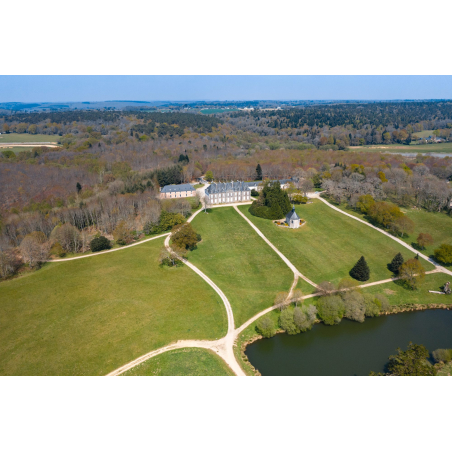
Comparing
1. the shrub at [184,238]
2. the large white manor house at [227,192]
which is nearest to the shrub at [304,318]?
the shrub at [184,238]

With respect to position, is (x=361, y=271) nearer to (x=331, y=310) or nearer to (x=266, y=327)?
(x=331, y=310)

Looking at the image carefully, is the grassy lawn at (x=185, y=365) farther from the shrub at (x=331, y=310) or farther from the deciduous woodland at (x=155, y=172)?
the deciduous woodland at (x=155, y=172)

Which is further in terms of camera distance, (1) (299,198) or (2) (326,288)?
(1) (299,198)

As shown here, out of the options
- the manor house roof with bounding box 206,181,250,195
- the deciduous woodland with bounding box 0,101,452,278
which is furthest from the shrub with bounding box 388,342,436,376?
the manor house roof with bounding box 206,181,250,195

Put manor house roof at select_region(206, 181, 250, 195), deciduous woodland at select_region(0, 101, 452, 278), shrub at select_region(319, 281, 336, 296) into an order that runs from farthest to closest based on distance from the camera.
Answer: manor house roof at select_region(206, 181, 250, 195)
deciduous woodland at select_region(0, 101, 452, 278)
shrub at select_region(319, 281, 336, 296)

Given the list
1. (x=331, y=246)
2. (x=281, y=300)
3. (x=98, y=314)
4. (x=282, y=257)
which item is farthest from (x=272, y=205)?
(x=98, y=314)

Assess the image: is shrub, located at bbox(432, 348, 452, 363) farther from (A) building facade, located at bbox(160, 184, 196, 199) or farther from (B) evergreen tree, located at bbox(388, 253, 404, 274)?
(A) building facade, located at bbox(160, 184, 196, 199)

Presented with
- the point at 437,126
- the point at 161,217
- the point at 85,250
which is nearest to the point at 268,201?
the point at 161,217
